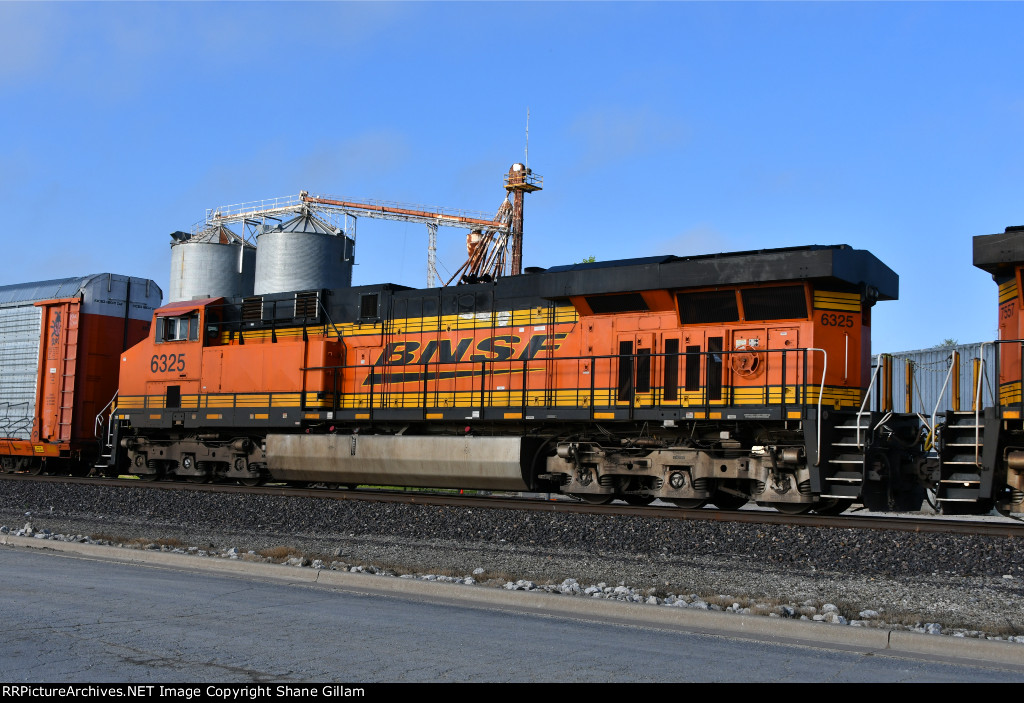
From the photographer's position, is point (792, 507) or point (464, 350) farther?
point (464, 350)

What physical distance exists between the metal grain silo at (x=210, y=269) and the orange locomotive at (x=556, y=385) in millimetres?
29683

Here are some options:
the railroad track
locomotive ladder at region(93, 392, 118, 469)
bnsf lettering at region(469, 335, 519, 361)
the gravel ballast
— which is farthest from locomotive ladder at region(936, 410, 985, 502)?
locomotive ladder at region(93, 392, 118, 469)

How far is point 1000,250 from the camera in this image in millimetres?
10812

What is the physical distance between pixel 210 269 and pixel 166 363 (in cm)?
3033

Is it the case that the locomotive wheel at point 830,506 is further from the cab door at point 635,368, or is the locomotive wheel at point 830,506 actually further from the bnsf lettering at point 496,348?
the bnsf lettering at point 496,348

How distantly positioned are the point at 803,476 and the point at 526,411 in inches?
168

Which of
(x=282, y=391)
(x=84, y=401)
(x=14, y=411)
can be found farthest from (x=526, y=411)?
(x=14, y=411)

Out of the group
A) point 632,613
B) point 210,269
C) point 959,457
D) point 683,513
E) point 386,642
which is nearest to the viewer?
point 386,642

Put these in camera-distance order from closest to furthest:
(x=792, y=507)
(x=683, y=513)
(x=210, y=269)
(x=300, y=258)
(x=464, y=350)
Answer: (x=683, y=513) < (x=792, y=507) < (x=464, y=350) < (x=300, y=258) < (x=210, y=269)

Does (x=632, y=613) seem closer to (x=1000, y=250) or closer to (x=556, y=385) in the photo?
(x=1000, y=250)

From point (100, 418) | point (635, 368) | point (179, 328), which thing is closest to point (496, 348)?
point (635, 368)

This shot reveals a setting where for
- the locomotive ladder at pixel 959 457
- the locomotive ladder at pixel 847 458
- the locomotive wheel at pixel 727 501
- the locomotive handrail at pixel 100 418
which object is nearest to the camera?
the locomotive ladder at pixel 959 457

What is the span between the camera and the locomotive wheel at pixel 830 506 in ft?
40.2

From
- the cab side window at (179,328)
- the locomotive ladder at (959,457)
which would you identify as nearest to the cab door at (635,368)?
the locomotive ladder at (959,457)
